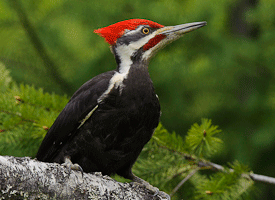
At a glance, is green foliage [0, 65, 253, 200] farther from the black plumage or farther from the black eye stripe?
the black eye stripe

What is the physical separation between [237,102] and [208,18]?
91 cm

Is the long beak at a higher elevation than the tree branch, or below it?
higher

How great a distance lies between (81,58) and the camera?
3.46 meters

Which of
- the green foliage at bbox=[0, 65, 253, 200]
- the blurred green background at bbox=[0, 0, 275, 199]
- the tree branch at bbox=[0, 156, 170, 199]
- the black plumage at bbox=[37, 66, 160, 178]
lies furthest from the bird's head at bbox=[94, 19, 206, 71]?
the blurred green background at bbox=[0, 0, 275, 199]

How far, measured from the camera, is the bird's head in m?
2.34

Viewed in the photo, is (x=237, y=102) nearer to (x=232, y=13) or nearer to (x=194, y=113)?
(x=194, y=113)

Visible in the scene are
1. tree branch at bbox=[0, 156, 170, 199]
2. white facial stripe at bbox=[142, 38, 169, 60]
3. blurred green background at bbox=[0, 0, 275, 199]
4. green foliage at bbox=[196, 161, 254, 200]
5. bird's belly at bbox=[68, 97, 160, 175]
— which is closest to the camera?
tree branch at bbox=[0, 156, 170, 199]

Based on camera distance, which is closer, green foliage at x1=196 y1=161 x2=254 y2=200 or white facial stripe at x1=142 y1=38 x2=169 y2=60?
green foliage at x1=196 y1=161 x2=254 y2=200

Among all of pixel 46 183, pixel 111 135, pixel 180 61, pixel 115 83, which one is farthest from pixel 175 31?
pixel 46 183

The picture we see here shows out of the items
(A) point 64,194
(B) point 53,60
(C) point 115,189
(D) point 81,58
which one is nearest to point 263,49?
(D) point 81,58

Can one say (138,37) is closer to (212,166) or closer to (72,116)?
(72,116)

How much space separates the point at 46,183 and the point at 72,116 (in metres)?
0.70

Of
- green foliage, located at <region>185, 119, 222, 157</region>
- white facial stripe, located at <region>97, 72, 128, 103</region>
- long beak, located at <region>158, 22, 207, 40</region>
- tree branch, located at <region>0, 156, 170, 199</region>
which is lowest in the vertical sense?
green foliage, located at <region>185, 119, 222, 157</region>

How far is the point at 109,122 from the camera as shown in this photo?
2.07 metres
